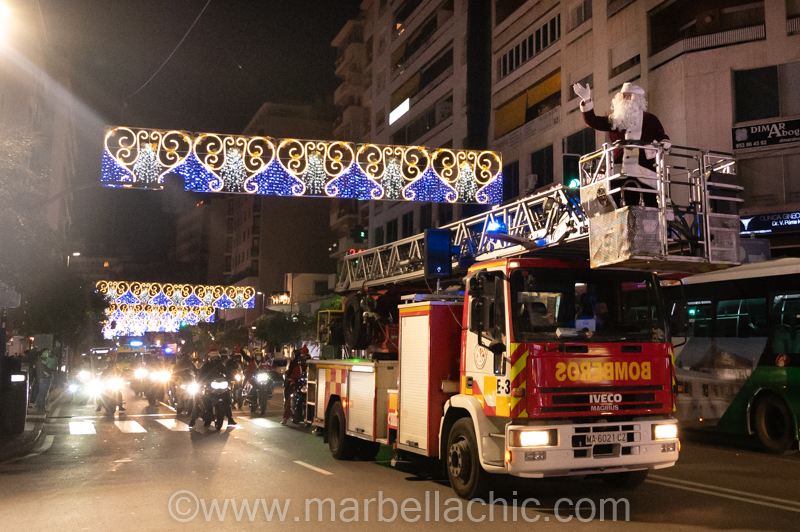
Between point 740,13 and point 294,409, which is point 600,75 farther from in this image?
point 294,409

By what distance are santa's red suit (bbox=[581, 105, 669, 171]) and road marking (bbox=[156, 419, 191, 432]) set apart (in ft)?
40.0

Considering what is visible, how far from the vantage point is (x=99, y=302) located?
49156 millimetres

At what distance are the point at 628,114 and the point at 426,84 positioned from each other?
40.1 metres

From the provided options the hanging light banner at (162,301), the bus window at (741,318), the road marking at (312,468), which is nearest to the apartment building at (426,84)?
the hanging light banner at (162,301)

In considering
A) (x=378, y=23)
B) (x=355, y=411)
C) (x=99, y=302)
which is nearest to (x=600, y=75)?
(x=355, y=411)

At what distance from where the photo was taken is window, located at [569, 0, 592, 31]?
3047 cm

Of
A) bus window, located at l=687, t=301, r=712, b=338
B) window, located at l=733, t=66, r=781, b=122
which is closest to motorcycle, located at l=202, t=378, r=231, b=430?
bus window, located at l=687, t=301, r=712, b=338

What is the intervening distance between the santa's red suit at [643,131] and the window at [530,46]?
25.5 meters

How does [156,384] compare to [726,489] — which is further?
[156,384]

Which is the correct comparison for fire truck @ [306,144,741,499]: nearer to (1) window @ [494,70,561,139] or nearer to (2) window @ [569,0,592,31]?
(2) window @ [569,0,592,31]

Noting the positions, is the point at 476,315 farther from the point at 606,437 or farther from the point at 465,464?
the point at 606,437

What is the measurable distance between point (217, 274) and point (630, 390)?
5388 inches

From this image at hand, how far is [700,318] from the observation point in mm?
14867

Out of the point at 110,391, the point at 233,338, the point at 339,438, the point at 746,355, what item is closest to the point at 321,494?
the point at 339,438
